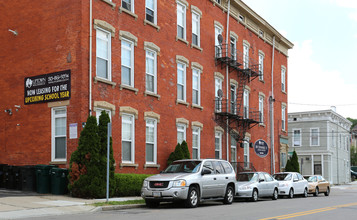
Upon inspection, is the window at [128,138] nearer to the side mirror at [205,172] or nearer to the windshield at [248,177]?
the windshield at [248,177]

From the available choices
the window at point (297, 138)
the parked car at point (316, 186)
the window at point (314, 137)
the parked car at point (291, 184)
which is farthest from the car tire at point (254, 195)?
the window at point (297, 138)

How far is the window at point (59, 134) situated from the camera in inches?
752

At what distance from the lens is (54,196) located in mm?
17469

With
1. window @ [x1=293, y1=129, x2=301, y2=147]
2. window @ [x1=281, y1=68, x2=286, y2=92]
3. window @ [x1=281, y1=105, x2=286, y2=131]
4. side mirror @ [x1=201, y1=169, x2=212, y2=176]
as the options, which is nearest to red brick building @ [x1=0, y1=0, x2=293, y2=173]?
side mirror @ [x1=201, y1=169, x2=212, y2=176]

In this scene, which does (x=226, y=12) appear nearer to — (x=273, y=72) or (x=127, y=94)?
(x=273, y=72)

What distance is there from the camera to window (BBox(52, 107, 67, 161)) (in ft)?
62.7

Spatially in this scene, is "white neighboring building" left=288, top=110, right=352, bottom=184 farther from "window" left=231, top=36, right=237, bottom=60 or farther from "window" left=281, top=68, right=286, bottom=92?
"window" left=231, top=36, right=237, bottom=60

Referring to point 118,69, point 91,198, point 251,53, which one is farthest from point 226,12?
point 91,198

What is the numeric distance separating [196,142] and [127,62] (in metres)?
7.63

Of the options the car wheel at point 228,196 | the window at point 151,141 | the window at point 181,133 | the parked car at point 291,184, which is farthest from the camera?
the window at point 181,133

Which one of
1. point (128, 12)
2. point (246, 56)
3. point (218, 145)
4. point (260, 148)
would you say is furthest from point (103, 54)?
point (246, 56)

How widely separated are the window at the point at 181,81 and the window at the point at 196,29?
2.31m

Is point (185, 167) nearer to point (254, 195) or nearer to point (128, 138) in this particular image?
point (128, 138)

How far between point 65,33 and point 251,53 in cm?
1869
